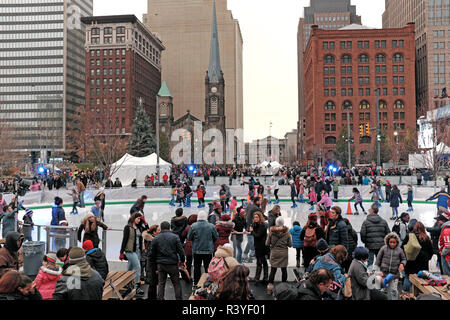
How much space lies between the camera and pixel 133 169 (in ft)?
119

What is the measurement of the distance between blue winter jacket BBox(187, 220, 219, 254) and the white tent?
28585mm

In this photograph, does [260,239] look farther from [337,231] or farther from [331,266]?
[331,266]

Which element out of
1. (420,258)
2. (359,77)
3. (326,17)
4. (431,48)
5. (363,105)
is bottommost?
(420,258)

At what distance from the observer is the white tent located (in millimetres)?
35875

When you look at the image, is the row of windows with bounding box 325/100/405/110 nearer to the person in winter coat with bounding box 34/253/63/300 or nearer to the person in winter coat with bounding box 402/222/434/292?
the person in winter coat with bounding box 402/222/434/292

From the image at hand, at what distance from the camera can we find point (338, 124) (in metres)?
94.1

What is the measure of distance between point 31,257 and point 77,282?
4910 mm

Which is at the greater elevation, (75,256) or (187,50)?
(187,50)

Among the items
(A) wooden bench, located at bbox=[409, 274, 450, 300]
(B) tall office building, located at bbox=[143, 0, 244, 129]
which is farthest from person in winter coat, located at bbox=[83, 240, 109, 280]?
(B) tall office building, located at bbox=[143, 0, 244, 129]

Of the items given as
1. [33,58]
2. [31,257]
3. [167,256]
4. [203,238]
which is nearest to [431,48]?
[33,58]

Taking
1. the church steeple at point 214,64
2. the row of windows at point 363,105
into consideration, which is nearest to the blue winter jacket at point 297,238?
the row of windows at point 363,105

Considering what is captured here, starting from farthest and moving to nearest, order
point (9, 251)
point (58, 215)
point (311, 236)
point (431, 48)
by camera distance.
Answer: point (431, 48), point (58, 215), point (311, 236), point (9, 251)
